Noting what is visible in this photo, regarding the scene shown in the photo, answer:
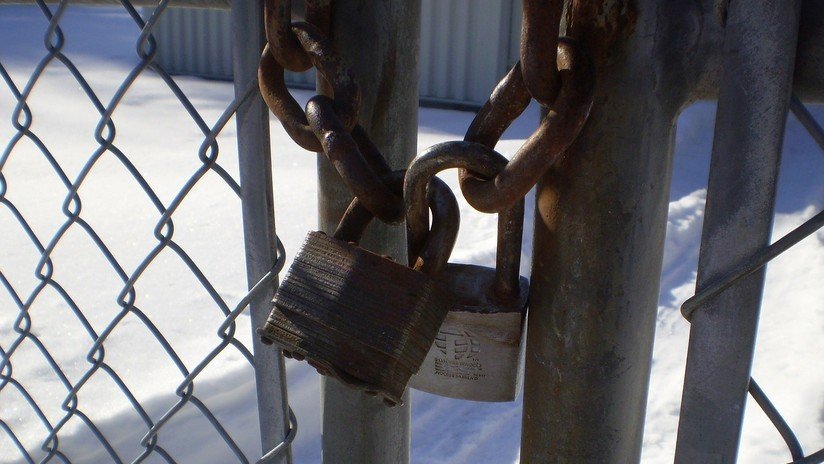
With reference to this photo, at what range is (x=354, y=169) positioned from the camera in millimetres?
389

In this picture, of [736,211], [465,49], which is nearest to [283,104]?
[736,211]

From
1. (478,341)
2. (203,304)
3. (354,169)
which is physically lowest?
(203,304)

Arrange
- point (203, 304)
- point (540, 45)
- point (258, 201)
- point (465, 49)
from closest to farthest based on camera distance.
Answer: point (540, 45) → point (258, 201) → point (203, 304) → point (465, 49)

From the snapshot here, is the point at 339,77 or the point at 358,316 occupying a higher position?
the point at 339,77

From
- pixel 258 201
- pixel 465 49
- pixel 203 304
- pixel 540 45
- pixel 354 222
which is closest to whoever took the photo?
pixel 540 45

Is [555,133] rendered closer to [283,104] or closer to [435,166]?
[435,166]

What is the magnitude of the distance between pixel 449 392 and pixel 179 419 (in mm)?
1074

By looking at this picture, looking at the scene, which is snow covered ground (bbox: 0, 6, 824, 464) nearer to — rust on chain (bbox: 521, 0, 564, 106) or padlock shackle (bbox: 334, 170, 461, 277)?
padlock shackle (bbox: 334, 170, 461, 277)

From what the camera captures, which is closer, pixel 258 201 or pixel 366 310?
pixel 366 310

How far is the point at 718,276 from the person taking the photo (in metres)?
0.38

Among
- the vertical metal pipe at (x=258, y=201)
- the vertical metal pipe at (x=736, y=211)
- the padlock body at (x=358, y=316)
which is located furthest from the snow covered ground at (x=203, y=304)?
the vertical metal pipe at (x=736, y=211)

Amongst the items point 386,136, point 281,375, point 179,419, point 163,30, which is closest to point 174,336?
point 179,419

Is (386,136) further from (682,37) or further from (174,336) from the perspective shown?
(174,336)

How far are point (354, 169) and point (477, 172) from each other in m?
0.07
